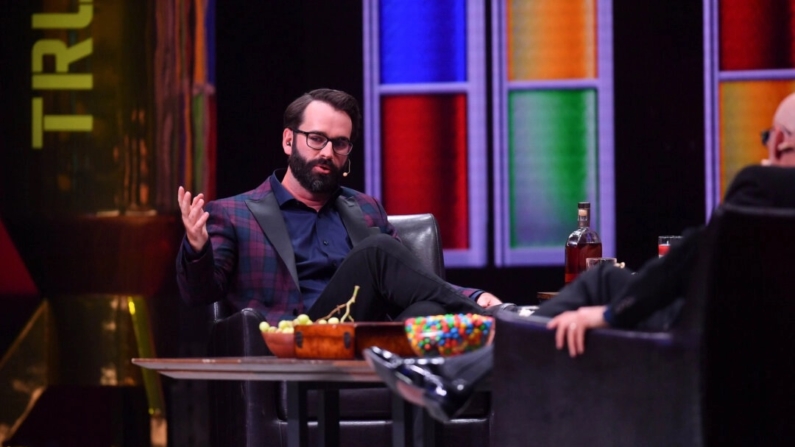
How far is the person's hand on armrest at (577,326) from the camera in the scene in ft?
5.57

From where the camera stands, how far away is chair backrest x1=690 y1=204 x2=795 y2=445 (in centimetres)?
149

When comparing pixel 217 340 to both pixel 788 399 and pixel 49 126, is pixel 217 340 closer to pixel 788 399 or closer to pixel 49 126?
pixel 49 126

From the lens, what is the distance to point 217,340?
289 centimetres

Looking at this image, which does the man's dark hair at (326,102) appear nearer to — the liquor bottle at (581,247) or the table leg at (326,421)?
the liquor bottle at (581,247)

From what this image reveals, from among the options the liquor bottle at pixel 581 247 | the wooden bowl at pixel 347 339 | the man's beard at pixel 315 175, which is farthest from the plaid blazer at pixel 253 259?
the wooden bowl at pixel 347 339

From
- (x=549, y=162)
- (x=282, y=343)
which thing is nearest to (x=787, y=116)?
(x=282, y=343)

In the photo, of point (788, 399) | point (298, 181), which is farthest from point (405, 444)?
point (298, 181)

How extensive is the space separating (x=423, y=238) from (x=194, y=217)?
95 cm

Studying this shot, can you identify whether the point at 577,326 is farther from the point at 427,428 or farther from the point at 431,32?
the point at 431,32

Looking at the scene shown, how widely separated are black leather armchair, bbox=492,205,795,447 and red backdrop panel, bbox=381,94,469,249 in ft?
8.88

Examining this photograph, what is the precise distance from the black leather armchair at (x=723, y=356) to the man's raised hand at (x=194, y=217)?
1.33 meters

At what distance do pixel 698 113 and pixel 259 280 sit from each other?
2.08 meters

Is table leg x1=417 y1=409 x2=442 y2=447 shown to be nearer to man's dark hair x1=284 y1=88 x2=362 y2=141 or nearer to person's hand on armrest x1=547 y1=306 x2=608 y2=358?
person's hand on armrest x1=547 y1=306 x2=608 y2=358

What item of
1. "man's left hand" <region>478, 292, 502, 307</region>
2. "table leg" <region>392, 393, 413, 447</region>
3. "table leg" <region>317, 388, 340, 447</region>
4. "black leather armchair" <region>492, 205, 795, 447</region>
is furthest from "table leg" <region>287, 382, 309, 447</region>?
"man's left hand" <region>478, 292, 502, 307</region>
